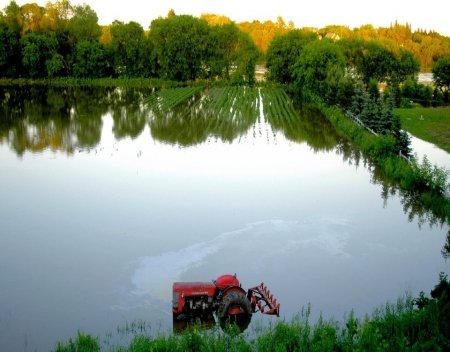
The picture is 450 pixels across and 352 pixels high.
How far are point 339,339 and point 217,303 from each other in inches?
112

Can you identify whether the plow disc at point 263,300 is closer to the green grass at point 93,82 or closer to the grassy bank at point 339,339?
the grassy bank at point 339,339

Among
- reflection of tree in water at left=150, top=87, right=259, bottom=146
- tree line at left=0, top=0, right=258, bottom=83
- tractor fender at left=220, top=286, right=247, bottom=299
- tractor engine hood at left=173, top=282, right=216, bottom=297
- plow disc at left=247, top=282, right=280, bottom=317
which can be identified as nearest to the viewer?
tractor fender at left=220, top=286, right=247, bottom=299

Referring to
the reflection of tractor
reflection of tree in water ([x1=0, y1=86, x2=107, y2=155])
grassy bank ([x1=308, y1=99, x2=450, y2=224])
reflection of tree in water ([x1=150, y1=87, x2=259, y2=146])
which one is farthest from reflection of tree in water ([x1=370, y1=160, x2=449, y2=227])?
reflection of tree in water ([x1=0, y1=86, x2=107, y2=155])

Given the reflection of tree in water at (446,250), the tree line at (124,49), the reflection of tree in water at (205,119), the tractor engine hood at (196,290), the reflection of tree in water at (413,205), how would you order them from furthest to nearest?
the tree line at (124,49)
the reflection of tree in water at (205,119)
the reflection of tree in water at (413,205)
the reflection of tree in water at (446,250)
the tractor engine hood at (196,290)

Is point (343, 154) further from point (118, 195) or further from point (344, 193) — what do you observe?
point (118, 195)

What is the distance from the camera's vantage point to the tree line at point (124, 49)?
2756 inches

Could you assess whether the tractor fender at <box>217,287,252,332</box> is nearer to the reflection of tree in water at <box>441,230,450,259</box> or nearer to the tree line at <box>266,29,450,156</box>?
the reflection of tree in water at <box>441,230,450,259</box>

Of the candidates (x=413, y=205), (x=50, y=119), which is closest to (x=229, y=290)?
(x=413, y=205)

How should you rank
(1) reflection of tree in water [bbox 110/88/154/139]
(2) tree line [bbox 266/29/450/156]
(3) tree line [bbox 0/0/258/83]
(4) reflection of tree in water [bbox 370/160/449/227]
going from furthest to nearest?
1. (3) tree line [bbox 0/0/258/83]
2. (1) reflection of tree in water [bbox 110/88/154/139]
3. (2) tree line [bbox 266/29/450/156]
4. (4) reflection of tree in water [bbox 370/160/449/227]

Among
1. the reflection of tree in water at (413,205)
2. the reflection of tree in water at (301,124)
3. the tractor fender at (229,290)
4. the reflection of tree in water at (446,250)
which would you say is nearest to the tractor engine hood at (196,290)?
the tractor fender at (229,290)

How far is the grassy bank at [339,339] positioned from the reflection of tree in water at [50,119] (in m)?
20.1

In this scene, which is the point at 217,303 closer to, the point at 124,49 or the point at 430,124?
the point at 430,124

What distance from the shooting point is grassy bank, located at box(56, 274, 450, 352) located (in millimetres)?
9266

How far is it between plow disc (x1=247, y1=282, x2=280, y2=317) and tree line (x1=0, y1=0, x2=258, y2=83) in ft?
196
